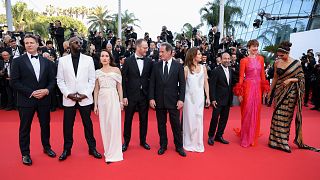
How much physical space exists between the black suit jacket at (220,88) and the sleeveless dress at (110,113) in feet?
5.73

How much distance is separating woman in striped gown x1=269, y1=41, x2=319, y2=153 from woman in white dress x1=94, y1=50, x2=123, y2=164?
264 cm

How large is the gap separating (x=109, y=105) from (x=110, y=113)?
0.12 meters

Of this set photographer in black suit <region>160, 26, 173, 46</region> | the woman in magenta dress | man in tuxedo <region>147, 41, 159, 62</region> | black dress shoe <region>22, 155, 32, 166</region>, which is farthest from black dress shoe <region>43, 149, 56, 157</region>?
photographer in black suit <region>160, 26, 173, 46</region>

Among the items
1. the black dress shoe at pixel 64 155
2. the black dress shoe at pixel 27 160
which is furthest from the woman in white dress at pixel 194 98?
the black dress shoe at pixel 27 160

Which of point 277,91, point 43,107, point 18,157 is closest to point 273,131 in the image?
point 277,91

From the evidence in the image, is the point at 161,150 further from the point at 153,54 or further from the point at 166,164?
the point at 153,54

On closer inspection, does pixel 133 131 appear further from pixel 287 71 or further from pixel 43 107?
pixel 287 71

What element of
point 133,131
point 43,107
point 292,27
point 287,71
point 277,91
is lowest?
point 133,131

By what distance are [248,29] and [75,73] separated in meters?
26.4

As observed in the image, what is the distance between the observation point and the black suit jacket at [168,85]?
420 cm

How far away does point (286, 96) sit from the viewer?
4.52 meters

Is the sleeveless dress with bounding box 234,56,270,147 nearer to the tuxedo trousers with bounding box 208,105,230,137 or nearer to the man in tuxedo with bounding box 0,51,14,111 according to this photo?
the tuxedo trousers with bounding box 208,105,230,137

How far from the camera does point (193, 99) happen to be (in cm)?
439

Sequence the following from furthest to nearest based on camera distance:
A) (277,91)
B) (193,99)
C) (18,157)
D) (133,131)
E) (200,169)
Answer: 1. (133,131)
2. (277,91)
3. (193,99)
4. (18,157)
5. (200,169)
